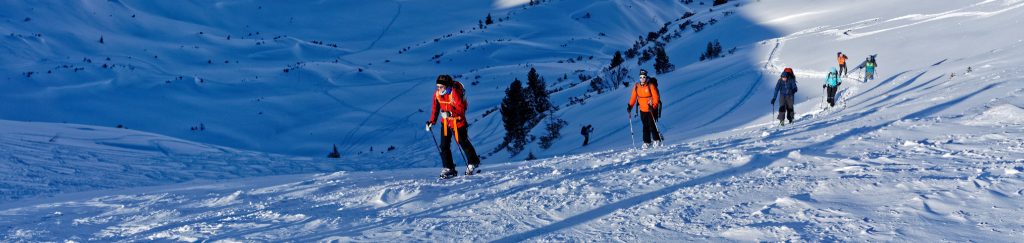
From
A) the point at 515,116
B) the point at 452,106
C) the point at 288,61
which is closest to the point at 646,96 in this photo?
the point at 452,106

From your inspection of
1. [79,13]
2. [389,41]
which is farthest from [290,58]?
[79,13]

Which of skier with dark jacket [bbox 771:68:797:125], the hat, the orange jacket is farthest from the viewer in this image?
skier with dark jacket [bbox 771:68:797:125]

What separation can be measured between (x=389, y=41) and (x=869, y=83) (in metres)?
44.5

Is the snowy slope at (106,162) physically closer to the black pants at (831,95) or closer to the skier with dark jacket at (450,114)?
the skier with dark jacket at (450,114)

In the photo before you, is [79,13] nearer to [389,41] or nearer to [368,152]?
A: [389,41]

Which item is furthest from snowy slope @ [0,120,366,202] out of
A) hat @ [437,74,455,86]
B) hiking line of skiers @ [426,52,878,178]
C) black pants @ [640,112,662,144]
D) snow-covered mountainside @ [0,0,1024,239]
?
black pants @ [640,112,662,144]

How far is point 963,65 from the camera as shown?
1802 centimetres

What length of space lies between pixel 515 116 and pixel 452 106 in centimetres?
1704

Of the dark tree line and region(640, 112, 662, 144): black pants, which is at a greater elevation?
the dark tree line

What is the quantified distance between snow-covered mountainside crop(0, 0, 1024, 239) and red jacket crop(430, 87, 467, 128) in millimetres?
734

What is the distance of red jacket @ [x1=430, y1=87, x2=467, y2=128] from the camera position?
905 cm

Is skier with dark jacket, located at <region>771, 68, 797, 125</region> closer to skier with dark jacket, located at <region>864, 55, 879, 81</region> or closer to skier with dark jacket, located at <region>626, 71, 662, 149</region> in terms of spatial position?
skier with dark jacket, located at <region>626, 71, 662, 149</region>

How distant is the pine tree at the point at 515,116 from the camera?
24828 mm

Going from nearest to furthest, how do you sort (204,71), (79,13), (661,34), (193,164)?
(193,164), (204,71), (661,34), (79,13)
